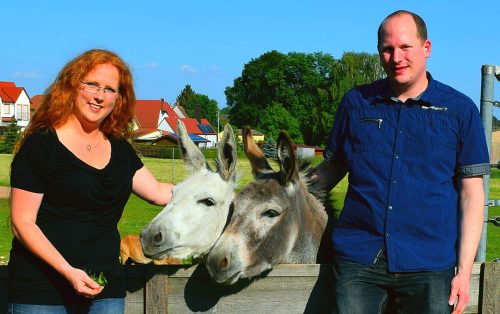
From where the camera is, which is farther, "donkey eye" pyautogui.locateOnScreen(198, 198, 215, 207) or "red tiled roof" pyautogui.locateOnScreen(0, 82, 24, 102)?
"red tiled roof" pyautogui.locateOnScreen(0, 82, 24, 102)

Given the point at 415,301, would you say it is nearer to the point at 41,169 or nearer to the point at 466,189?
the point at 466,189

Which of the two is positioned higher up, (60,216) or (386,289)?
(60,216)

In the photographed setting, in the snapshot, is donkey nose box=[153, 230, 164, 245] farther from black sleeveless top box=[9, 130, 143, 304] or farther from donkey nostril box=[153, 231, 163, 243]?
black sleeveless top box=[9, 130, 143, 304]

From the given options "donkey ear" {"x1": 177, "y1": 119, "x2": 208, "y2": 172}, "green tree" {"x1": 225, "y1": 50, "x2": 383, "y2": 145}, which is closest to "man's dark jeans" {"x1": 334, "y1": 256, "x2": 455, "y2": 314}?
"donkey ear" {"x1": 177, "y1": 119, "x2": 208, "y2": 172}

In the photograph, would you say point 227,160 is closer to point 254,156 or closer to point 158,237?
point 254,156

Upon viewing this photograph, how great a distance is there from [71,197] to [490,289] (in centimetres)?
257

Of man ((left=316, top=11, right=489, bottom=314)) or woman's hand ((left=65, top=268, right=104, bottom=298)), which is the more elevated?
man ((left=316, top=11, right=489, bottom=314))

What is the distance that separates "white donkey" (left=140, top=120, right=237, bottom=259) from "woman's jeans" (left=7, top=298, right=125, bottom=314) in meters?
0.39

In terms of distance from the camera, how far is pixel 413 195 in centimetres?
340

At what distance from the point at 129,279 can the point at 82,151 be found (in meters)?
0.90

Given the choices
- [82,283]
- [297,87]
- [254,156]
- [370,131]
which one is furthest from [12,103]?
[370,131]

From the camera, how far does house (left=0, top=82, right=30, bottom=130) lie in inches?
3573

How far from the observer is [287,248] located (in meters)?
4.03

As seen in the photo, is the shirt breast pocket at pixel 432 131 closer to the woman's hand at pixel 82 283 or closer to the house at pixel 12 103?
the woman's hand at pixel 82 283
